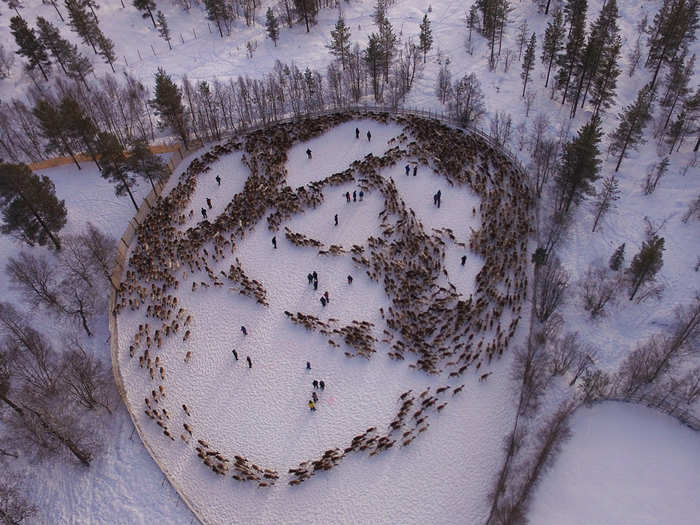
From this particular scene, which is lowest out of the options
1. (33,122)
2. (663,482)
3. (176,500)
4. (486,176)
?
(663,482)

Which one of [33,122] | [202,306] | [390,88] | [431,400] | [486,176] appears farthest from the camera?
[390,88]

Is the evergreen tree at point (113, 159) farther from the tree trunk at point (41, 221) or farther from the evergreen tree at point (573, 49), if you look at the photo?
the evergreen tree at point (573, 49)

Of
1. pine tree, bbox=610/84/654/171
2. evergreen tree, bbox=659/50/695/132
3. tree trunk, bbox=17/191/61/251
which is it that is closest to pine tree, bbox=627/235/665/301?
pine tree, bbox=610/84/654/171

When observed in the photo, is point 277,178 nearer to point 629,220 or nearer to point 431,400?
point 431,400

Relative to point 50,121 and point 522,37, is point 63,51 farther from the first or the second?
point 522,37

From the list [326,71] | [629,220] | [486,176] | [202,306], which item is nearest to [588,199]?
[629,220]

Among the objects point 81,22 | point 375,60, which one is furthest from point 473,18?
point 81,22
